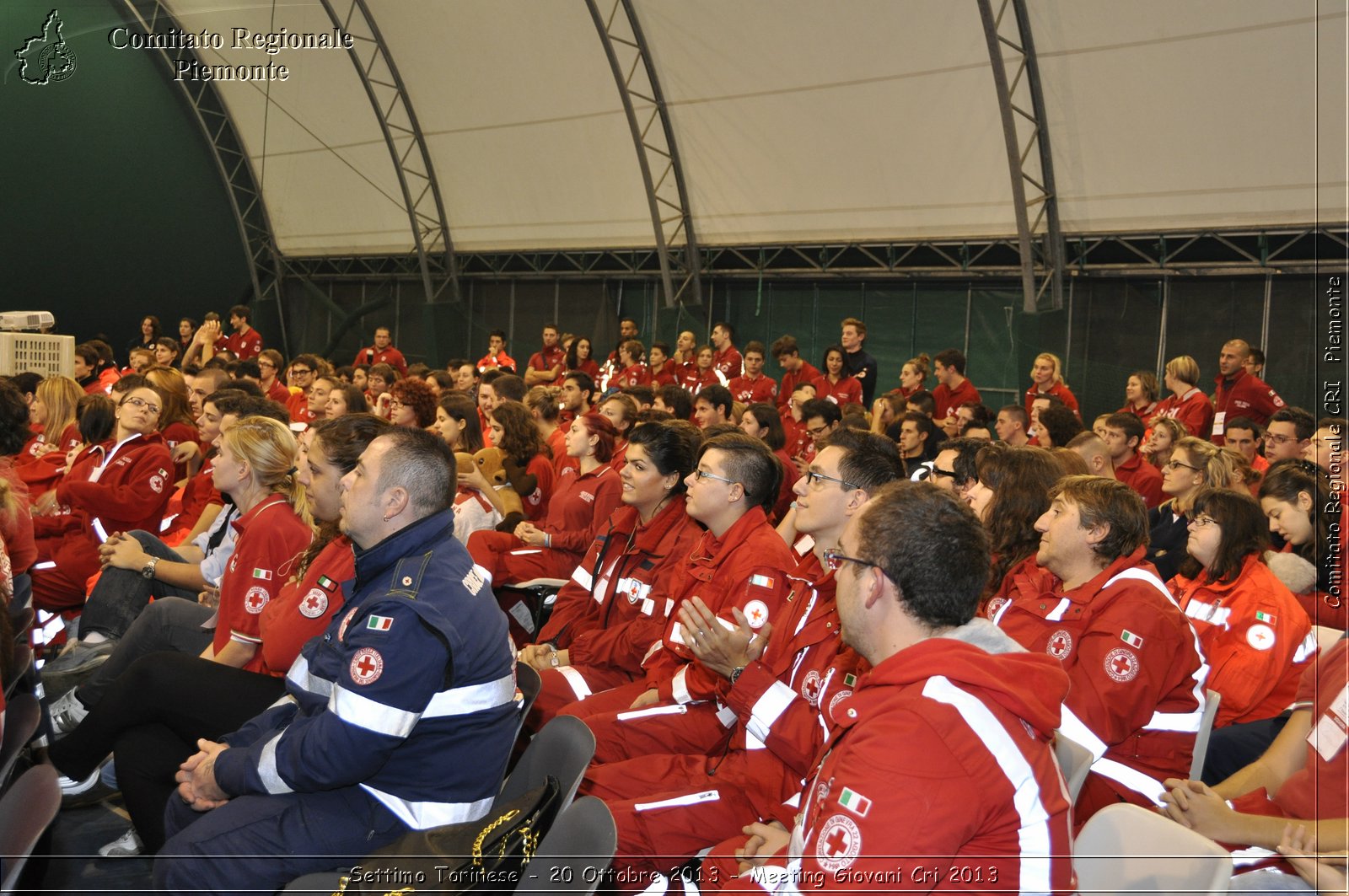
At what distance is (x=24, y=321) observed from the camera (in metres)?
9.64

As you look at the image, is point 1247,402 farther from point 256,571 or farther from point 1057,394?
A: point 256,571

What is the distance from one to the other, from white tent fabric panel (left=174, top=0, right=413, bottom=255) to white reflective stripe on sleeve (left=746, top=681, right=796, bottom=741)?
15.6 meters

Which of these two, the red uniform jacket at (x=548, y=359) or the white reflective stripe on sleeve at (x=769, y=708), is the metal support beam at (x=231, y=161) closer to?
the red uniform jacket at (x=548, y=359)

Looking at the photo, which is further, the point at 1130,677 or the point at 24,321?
the point at 24,321

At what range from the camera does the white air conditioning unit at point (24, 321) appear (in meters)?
9.60

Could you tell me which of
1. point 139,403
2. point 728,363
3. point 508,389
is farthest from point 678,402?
point 728,363

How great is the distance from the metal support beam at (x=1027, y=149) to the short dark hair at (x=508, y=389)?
5.92 metres

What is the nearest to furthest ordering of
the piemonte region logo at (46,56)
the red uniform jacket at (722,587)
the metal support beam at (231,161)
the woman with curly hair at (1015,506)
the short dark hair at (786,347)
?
the red uniform jacket at (722,587)
the woman with curly hair at (1015,506)
the short dark hair at (786,347)
the piemonte region logo at (46,56)
the metal support beam at (231,161)

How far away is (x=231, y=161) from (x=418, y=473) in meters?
18.0

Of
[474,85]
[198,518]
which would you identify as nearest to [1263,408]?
[198,518]

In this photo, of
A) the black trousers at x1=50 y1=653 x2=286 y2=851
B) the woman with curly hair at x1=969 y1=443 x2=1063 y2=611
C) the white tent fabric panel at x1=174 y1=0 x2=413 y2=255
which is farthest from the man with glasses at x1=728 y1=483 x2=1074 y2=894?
the white tent fabric panel at x1=174 y1=0 x2=413 y2=255

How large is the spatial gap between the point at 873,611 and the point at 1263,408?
26.4 ft

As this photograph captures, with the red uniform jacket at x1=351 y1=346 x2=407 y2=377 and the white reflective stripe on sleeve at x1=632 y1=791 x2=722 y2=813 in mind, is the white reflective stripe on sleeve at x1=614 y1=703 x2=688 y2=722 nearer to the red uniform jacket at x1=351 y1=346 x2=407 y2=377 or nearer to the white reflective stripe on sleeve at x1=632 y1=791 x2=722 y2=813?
the white reflective stripe on sleeve at x1=632 y1=791 x2=722 y2=813

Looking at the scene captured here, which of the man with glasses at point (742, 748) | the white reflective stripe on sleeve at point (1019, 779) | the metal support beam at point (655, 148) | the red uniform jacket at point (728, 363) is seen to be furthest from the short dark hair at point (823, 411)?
the metal support beam at point (655, 148)
